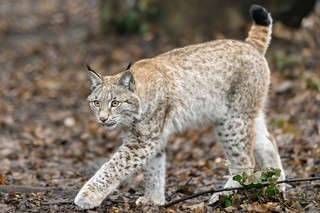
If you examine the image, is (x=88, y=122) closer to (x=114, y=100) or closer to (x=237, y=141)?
(x=237, y=141)

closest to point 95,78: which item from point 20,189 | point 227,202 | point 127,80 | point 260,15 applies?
point 127,80

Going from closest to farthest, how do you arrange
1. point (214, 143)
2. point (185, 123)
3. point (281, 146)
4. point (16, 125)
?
1. point (185, 123)
2. point (281, 146)
3. point (214, 143)
4. point (16, 125)

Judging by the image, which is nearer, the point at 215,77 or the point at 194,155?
the point at 215,77

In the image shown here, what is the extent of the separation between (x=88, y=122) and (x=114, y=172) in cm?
573

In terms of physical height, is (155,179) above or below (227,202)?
above

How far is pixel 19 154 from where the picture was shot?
32.1 feet

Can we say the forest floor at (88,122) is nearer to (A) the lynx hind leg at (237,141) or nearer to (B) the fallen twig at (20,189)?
(B) the fallen twig at (20,189)

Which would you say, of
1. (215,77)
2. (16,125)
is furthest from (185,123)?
(16,125)

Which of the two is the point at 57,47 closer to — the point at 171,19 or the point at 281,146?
the point at 171,19

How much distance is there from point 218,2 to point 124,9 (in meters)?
2.32

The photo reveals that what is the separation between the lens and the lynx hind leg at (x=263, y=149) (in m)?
7.35

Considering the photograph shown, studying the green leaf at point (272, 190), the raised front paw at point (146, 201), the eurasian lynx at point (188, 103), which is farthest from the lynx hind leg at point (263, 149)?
the green leaf at point (272, 190)

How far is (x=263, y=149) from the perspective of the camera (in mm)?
7375

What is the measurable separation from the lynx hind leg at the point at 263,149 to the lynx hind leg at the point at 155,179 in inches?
43.2
